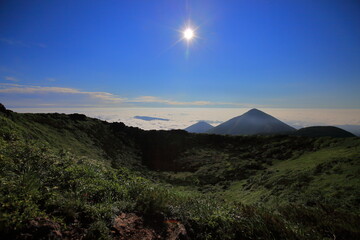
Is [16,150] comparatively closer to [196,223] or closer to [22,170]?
[22,170]

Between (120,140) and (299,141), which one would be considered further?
(120,140)

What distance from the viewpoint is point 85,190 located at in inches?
219

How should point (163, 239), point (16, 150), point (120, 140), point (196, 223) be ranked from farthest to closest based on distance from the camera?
point (120, 140) → point (16, 150) → point (196, 223) → point (163, 239)

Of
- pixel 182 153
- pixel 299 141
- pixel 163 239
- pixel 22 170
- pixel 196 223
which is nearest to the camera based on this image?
pixel 163 239

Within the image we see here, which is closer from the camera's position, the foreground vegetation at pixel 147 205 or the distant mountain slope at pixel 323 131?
the foreground vegetation at pixel 147 205

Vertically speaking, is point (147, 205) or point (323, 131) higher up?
point (147, 205)

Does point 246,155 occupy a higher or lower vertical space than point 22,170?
lower

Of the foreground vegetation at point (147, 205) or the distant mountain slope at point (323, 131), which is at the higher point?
the foreground vegetation at point (147, 205)

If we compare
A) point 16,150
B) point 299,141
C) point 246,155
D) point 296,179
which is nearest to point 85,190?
point 16,150

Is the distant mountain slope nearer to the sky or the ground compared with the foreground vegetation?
nearer to the ground

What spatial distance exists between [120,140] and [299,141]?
4137cm

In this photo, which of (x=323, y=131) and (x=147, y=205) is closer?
(x=147, y=205)

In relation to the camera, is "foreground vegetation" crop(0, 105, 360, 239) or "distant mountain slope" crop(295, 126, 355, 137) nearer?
"foreground vegetation" crop(0, 105, 360, 239)

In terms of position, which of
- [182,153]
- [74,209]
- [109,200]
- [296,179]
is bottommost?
[182,153]
